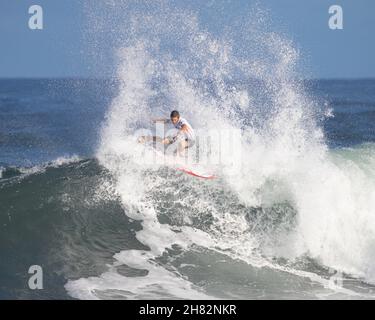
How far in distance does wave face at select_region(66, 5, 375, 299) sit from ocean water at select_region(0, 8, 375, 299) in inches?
1.2

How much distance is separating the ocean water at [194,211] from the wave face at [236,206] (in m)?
0.03

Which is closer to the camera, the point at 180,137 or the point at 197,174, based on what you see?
the point at 180,137

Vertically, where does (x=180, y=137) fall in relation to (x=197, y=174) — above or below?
above

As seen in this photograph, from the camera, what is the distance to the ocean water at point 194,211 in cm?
973

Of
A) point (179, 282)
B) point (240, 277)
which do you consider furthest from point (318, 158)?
point (179, 282)

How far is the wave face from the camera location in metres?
A: 9.99

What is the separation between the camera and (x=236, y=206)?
12281mm

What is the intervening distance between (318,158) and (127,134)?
534cm

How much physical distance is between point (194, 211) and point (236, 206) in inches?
40.2

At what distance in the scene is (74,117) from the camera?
112 ft

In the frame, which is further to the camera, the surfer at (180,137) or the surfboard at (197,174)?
the surfboard at (197,174)

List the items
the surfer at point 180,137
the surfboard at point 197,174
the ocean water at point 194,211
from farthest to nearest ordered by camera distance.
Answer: the surfboard at point 197,174 < the surfer at point 180,137 < the ocean water at point 194,211

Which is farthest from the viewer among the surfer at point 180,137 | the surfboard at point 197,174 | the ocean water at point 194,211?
the surfboard at point 197,174
